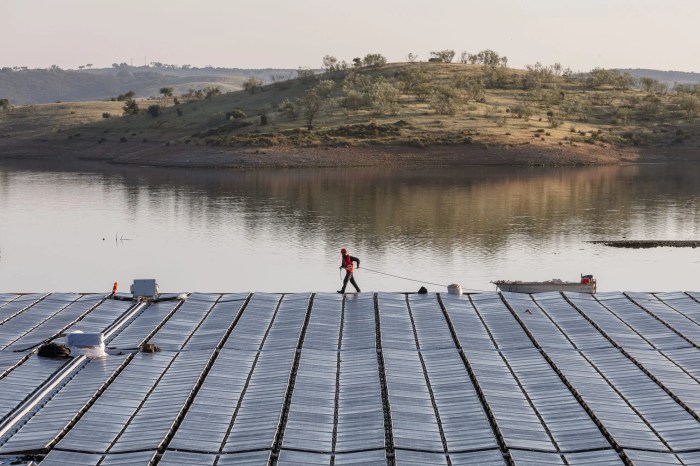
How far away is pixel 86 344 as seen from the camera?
27000mm

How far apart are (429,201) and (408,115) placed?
55.8 m

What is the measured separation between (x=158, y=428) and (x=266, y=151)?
103 meters

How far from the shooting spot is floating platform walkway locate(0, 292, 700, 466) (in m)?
20.2

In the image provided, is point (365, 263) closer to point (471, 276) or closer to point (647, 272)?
point (471, 276)

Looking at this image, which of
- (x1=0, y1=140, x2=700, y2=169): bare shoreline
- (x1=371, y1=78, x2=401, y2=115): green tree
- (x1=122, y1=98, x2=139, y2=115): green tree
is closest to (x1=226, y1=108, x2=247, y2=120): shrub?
(x1=0, y1=140, x2=700, y2=169): bare shoreline

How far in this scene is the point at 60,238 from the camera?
208ft

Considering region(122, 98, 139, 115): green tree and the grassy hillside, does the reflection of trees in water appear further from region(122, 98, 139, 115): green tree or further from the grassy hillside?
region(122, 98, 139, 115): green tree

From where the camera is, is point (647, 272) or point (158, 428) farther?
point (647, 272)

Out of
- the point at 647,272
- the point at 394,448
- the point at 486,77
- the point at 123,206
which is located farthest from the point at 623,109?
the point at 394,448

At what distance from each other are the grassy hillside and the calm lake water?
19.5m

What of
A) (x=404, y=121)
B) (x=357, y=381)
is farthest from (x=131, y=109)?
(x=357, y=381)

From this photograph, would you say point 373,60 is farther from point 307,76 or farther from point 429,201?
point 429,201

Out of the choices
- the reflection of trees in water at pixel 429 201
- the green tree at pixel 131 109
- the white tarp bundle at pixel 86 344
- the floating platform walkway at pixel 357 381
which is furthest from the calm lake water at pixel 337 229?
the green tree at pixel 131 109

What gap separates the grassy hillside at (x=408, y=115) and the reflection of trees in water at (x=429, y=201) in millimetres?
12297
